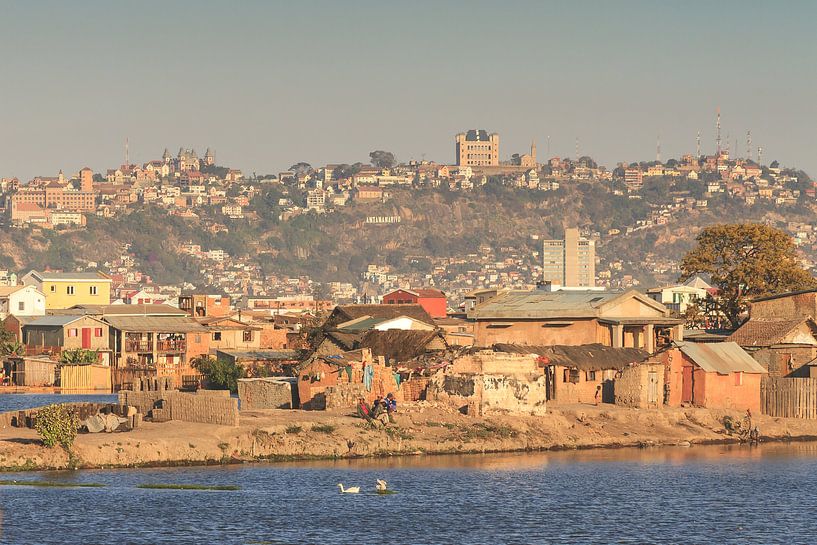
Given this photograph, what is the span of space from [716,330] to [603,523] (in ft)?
111

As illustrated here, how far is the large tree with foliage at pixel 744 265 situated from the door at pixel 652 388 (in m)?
16.5

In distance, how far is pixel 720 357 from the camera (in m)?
57.1

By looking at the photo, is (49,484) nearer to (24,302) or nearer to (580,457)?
(580,457)

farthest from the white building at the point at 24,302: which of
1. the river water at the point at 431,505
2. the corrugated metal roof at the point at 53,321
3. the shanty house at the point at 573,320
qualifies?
the river water at the point at 431,505

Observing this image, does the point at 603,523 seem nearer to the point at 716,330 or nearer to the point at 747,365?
the point at 747,365

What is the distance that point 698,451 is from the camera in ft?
166

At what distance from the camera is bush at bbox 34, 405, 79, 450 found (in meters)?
40.7

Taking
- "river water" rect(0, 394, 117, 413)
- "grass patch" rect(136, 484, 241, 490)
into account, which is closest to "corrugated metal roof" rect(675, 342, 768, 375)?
"grass patch" rect(136, 484, 241, 490)

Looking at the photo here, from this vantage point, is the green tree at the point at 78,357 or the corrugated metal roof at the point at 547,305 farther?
the green tree at the point at 78,357

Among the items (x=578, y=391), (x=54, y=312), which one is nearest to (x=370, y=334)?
(x=578, y=391)

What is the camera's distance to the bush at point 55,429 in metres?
40.7

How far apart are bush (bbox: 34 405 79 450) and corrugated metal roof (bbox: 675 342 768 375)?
2209 centimetres

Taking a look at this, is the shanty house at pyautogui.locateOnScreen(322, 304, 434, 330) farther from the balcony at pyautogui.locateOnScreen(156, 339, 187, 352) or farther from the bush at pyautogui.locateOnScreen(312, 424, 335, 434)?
the bush at pyautogui.locateOnScreen(312, 424, 335, 434)

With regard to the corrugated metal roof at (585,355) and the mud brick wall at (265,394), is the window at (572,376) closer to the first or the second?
the corrugated metal roof at (585,355)
